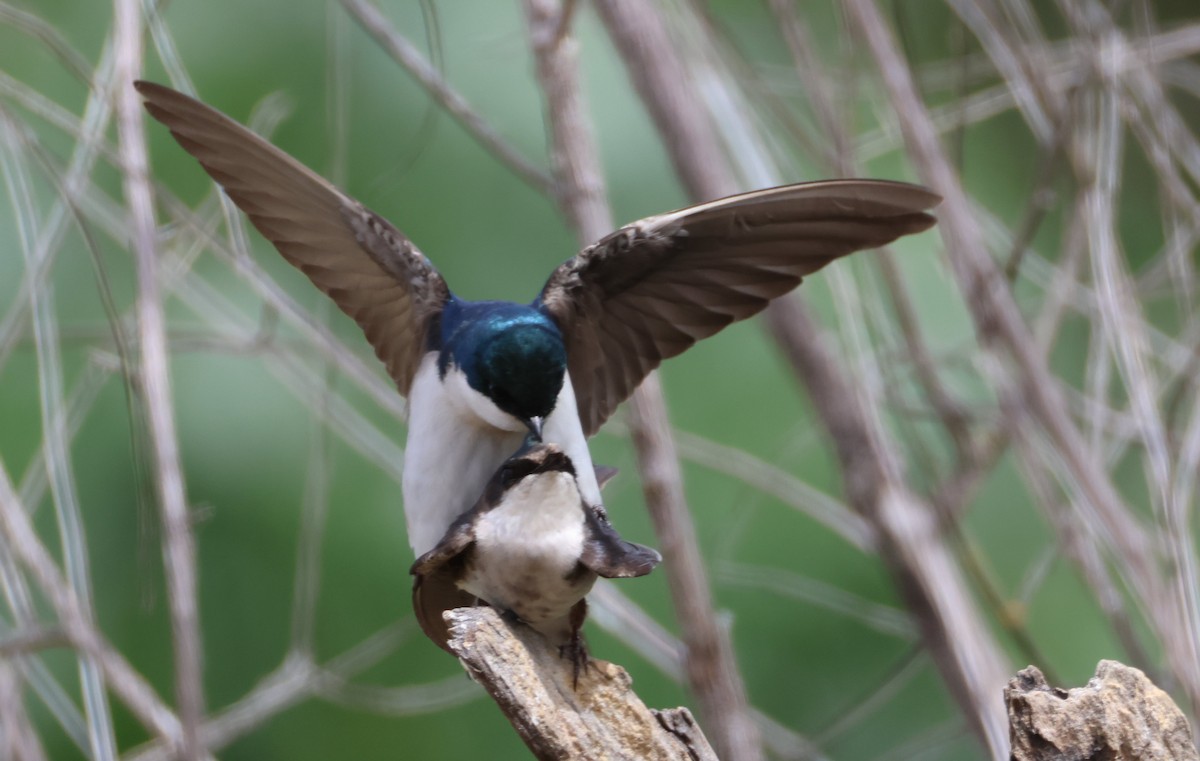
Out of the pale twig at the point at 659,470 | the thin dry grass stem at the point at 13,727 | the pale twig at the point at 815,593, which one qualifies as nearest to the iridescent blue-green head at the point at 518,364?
the pale twig at the point at 659,470

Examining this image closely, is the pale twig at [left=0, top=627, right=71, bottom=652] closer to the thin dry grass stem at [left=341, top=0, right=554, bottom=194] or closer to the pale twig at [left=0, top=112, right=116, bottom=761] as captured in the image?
the pale twig at [left=0, top=112, right=116, bottom=761]

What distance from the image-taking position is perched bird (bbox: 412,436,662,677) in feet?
A: 2.61

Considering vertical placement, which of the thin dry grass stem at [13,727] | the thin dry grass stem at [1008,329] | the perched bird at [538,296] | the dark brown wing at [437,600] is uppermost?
the thin dry grass stem at [1008,329]

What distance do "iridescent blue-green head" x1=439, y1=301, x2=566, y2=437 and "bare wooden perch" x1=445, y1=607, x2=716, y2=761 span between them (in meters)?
0.16

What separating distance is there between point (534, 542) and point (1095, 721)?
1.15 feet

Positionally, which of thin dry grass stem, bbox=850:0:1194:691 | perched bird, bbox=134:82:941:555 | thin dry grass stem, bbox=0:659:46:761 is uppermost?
thin dry grass stem, bbox=850:0:1194:691

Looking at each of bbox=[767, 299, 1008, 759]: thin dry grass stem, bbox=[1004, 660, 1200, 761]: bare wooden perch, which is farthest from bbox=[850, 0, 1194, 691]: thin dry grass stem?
bbox=[1004, 660, 1200, 761]: bare wooden perch

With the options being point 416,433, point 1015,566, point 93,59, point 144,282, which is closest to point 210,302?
point 93,59

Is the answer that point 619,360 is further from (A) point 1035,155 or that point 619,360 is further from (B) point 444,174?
(A) point 1035,155

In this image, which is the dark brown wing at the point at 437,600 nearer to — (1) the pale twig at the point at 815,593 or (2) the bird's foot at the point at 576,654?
(2) the bird's foot at the point at 576,654

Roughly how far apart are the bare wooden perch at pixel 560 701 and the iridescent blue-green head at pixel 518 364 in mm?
156

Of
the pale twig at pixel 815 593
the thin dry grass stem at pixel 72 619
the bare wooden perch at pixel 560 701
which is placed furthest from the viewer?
the pale twig at pixel 815 593

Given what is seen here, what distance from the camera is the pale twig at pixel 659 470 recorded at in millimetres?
1292

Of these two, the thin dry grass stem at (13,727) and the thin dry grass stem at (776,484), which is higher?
the thin dry grass stem at (776,484)
